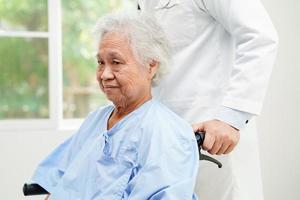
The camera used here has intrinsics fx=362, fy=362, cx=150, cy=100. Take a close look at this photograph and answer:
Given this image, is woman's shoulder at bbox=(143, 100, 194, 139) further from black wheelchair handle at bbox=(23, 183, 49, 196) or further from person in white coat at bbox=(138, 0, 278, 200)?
black wheelchair handle at bbox=(23, 183, 49, 196)

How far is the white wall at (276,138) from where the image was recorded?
2.20m

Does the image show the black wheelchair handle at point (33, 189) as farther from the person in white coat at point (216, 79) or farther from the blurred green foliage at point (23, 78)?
the blurred green foliage at point (23, 78)

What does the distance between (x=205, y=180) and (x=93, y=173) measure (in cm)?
43

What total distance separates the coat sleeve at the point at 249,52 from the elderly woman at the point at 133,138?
202 mm

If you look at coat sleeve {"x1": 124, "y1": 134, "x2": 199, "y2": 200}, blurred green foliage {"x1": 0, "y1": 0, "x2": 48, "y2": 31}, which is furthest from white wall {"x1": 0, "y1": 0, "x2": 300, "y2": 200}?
coat sleeve {"x1": 124, "y1": 134, "x2": 199, "y2": 200}

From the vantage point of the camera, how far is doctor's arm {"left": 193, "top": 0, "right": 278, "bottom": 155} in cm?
112

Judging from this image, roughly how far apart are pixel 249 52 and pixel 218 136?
284 mm

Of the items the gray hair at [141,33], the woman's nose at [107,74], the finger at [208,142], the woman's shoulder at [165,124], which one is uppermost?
the gray hair at [141,33]

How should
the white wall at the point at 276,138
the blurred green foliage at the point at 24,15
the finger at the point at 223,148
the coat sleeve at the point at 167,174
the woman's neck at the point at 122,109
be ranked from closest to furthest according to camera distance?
the coat sleeve at the point at 167,174, the finger at the point at 223,148, the woman's neck at the point at 122,109, the white wall at the point at 276,138, the blurred green foliage at the point at 24,15

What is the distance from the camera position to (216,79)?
4.22ft

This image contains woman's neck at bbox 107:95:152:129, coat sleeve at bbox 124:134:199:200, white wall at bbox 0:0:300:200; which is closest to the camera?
coat sleeve at bbox 124:134:199:200

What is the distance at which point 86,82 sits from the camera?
2.69 metres

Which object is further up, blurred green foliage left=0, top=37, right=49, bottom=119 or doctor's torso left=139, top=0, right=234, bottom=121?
doctor's torso left=139, top=0, right=234, bottom=121

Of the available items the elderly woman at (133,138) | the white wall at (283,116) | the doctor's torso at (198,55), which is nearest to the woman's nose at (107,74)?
the elderly woman at (133,138)
